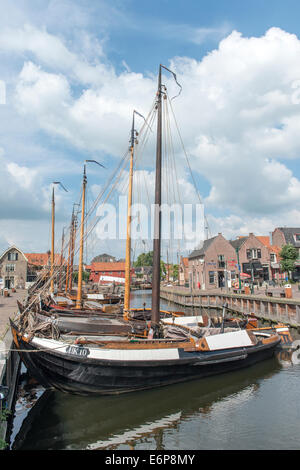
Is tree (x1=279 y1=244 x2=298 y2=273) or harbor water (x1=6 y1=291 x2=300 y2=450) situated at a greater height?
tree (x1=279 y1=244 x2=298 y2=273)

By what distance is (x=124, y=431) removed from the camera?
985 cm

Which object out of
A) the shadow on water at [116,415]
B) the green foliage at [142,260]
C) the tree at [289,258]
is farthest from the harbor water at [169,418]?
the green foliage at [142,260]

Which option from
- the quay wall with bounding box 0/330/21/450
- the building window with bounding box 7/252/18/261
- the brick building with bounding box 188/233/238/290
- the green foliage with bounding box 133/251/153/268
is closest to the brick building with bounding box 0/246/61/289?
the building window with bounding box 7/252/18/261

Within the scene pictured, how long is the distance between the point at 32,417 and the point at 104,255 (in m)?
149

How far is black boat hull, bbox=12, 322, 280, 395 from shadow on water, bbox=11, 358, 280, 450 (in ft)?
1.40

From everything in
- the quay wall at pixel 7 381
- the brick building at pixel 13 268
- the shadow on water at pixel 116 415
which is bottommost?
the shadow on water at pixel 116 415

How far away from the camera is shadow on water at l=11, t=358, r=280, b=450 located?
9.28 m

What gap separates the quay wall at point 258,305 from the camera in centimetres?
2578

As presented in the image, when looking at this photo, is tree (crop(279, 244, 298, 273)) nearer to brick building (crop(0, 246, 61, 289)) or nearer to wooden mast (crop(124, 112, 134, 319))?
wooden mast (crop(124, 112, 134, 319))

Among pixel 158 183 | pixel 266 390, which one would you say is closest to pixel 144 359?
pixel 266 390

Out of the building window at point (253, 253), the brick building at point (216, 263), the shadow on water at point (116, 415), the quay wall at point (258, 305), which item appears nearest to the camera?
the shadow on water at point (116, 415)

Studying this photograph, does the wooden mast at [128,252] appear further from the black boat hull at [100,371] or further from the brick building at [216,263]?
the brick building at [216,263]

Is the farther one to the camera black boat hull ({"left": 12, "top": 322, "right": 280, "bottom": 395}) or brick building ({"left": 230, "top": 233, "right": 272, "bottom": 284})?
brick building ({"left": 230, "top": 233, "right": 272, "bottom": 284})

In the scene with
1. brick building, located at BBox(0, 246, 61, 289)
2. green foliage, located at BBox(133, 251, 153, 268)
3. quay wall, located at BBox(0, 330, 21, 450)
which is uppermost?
green foliage, located at BBox(133, 251, 153, 268)
